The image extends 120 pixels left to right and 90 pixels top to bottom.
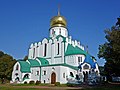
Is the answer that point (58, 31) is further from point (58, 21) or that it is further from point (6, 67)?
point (6, 67)

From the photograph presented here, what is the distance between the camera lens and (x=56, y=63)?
44.8 m

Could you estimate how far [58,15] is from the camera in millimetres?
51094

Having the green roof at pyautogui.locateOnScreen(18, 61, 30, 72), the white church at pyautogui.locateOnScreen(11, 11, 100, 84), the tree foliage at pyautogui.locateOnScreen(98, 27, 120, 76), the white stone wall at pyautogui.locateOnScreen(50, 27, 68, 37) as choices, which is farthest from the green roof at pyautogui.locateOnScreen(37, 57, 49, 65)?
the tree foliage at pyautogui.locateOnScreen(98, 27, 120, 76)

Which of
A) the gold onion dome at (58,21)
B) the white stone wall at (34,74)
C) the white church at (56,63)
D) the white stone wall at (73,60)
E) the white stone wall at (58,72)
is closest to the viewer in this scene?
the white stone wall at (58,72)

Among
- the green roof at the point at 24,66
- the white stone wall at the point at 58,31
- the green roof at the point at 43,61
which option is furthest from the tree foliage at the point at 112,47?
the white stone wall at the point at 58,31

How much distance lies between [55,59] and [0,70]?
45.9 ft

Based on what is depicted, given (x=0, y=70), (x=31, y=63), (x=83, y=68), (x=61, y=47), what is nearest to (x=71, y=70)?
(x=83, y=68)

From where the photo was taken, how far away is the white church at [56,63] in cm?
4119

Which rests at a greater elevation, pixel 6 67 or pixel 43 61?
pixel 43 61

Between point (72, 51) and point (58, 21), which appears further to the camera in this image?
point (58, 21)

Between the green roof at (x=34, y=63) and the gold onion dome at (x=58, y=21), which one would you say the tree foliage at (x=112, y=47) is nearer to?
the green roof at (x=34, y=63)

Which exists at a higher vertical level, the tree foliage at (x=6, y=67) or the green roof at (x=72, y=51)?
the green roof at (x=72, y=51)

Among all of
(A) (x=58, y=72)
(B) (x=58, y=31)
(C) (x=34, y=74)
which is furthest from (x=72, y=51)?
(C) (x=34, y=74)

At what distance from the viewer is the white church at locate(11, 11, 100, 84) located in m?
41.2
